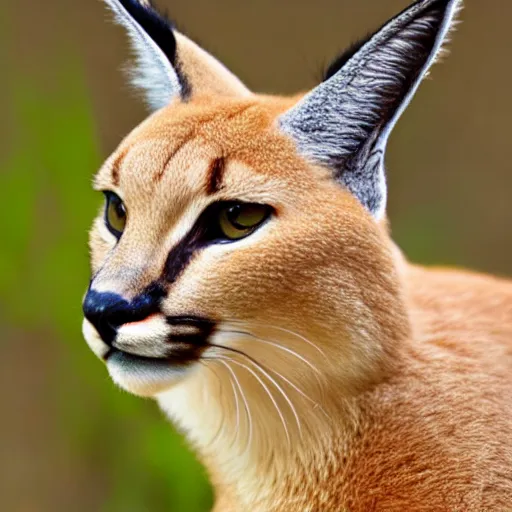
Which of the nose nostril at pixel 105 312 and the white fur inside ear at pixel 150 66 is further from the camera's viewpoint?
the white fur inside ear at pixel 150 66

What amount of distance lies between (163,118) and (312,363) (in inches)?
27.2

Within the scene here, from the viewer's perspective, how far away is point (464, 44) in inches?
244

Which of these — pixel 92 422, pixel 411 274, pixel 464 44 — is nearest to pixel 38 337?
pixel 92 422

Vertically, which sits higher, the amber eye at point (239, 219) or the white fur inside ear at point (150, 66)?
the white fur inside ear at point (150, 66)

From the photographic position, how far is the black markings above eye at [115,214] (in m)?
2.22

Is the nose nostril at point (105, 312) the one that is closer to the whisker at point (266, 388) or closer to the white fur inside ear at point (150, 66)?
the whisker at point (266, 388)

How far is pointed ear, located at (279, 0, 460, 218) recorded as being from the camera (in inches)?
81.1

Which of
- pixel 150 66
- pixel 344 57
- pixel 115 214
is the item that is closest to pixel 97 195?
pixel 150 66

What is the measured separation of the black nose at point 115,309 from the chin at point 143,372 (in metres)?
0.06

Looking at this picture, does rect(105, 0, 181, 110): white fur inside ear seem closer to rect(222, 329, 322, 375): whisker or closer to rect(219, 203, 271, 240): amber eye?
rect(219, 203, 271, 240): amber eye

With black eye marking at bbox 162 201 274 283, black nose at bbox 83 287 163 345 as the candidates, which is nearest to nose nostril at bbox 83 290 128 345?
black nose at bbox 83 287 163 345

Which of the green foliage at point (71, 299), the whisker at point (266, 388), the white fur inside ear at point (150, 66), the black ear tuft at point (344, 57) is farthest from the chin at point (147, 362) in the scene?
the green foliage at point (71, 299)

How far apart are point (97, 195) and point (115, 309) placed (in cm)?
197

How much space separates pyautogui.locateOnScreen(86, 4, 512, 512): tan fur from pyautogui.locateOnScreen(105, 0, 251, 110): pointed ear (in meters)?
0.16
